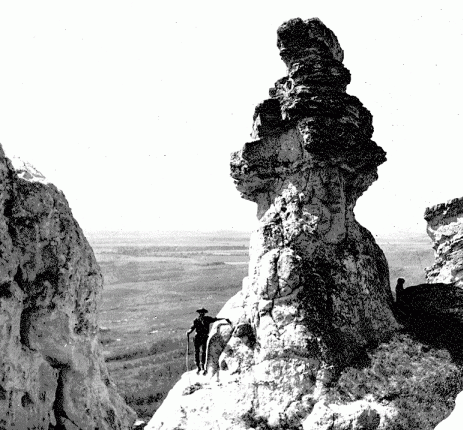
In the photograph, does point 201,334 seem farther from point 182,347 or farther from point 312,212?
point 182,347

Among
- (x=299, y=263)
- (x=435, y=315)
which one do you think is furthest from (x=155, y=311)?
(x=299, y=263)

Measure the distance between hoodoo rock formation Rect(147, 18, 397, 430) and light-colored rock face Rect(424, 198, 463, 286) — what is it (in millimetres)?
7298

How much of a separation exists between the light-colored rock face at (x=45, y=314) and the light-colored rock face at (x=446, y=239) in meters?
16.1

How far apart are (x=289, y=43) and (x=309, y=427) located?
10734 millimetres

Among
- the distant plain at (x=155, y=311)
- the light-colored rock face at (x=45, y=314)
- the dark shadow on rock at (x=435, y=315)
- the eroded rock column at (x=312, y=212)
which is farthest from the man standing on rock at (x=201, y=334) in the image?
the distant plain at (x=155, y=311)

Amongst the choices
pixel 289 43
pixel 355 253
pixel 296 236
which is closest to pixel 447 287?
pixel 355 253

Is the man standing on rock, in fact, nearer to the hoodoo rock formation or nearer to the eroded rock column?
the hoodoo rock formation

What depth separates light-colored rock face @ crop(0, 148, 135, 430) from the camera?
869 centimetres

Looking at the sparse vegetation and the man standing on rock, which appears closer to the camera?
the sparse vegetation

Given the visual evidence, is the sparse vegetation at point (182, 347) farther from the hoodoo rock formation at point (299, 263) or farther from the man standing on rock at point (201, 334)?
the man standing on rock at point (201, 334)

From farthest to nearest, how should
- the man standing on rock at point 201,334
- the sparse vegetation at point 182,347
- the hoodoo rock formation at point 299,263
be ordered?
the man standing on rock at point 201,334 → the hoodoo rock formation at point 299,263 → the sparse vegetation at point 182,347

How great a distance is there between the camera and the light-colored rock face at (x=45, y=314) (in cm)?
869

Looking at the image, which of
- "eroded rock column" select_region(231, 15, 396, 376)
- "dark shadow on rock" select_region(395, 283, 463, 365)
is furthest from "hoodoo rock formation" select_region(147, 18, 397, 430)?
"dark shadow on rock" select_region(395, 283, 463, 365)

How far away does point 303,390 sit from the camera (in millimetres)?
12211
